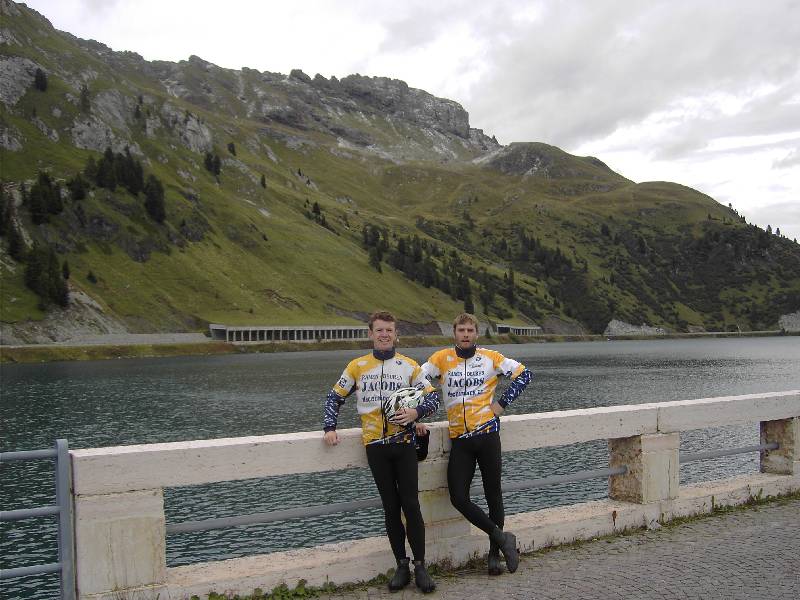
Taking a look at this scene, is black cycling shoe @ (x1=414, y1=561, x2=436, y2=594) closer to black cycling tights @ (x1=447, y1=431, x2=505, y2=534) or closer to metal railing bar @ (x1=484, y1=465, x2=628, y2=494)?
black cycling tights @ (x1=447, y1=431, x2=505, y2=534)

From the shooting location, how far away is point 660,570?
34.4ft

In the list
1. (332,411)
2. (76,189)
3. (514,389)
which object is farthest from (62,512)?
(76,189)

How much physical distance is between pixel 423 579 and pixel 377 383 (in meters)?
→ 2.90

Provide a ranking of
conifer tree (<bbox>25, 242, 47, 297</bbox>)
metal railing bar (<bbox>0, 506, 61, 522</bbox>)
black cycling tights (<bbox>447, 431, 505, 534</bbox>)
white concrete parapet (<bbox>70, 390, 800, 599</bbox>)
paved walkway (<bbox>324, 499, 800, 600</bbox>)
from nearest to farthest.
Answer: metal railing bar (<bbox>0, 506, 61, 522</bbox>)
white concrete parapet (<bbox>70, 390, 800, 599</bbox>)
paved walkway (<bbox>324, 499, 800, 600</bbox>)
black cycling tights (<bbox>447, 431, 505, 534</bbox>)
conifer tree (<bbox>25, 242, 47, 297</bbox>)

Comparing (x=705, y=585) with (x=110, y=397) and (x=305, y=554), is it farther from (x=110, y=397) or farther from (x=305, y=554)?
(x=110, y=397)

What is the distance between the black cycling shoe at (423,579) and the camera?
32.1ft

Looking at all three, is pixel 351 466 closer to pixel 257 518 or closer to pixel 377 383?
pixel 377 383

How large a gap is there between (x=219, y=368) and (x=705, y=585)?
123 meters

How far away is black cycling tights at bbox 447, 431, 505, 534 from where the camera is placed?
10.4m

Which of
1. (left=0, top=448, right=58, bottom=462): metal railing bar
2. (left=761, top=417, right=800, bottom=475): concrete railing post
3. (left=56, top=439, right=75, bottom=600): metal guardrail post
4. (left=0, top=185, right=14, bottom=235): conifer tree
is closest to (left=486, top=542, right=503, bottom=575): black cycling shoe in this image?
(left=56, top=439, right=75, bottom=600): metal guardrail post

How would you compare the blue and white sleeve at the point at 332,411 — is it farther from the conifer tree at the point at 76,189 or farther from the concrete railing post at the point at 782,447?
the conifer tree at the point at 76,189

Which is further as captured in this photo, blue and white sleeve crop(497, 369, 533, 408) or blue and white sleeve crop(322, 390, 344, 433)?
blue and white sleeve crop(497, 369, 533, 408)

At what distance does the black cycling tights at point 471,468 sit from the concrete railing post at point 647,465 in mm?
3374

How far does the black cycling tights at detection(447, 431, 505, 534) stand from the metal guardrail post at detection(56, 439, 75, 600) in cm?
533
